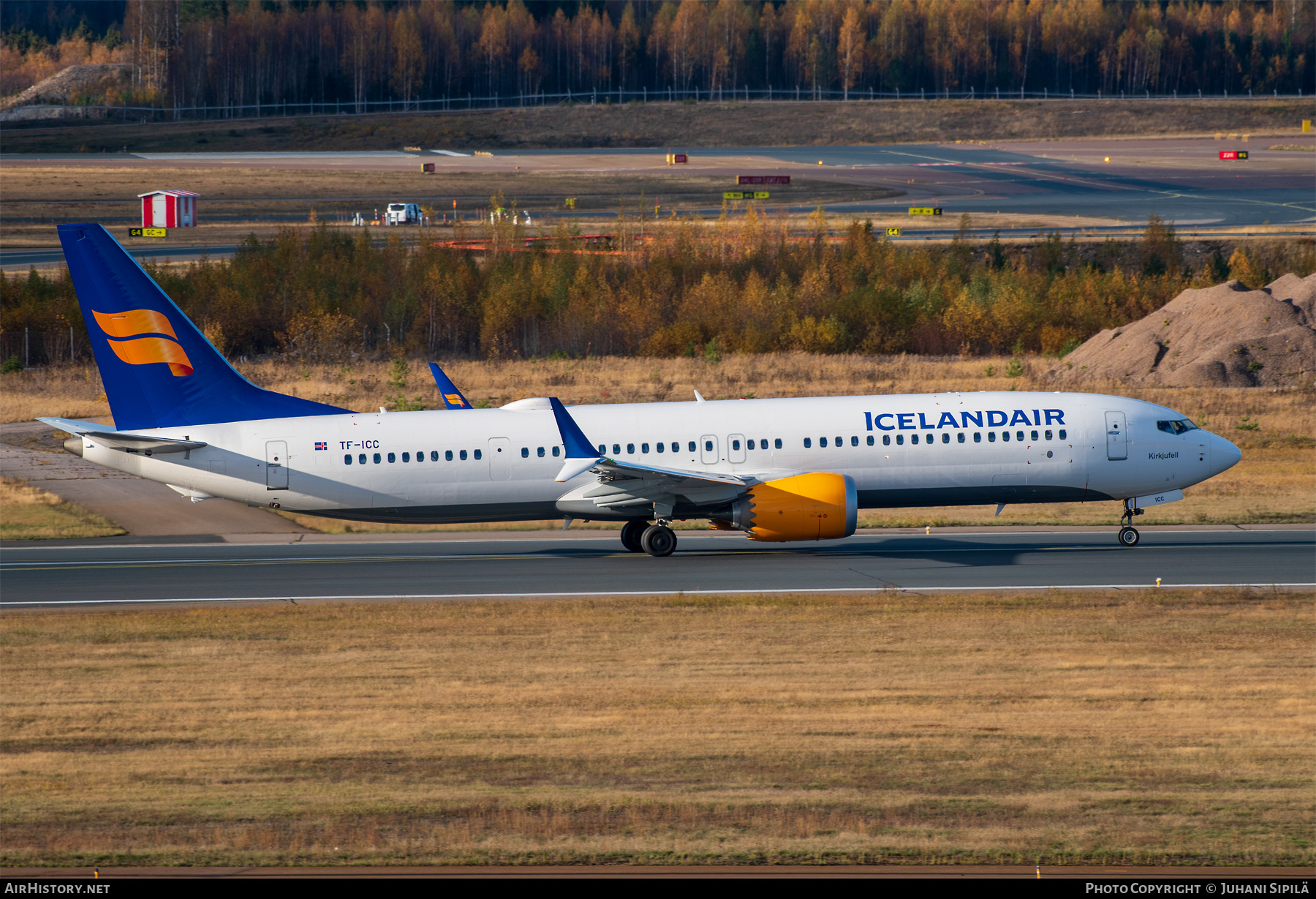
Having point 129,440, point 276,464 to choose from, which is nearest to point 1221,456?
point 276,464

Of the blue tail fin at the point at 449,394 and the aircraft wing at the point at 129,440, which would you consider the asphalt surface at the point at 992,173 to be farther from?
the aircraft wing at the point at 129,440

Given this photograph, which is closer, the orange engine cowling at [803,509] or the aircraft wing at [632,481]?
the aircraft wing at [632,481]

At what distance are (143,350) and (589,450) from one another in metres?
11.7

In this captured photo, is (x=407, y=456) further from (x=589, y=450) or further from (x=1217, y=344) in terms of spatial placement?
(x=1217, y=344)

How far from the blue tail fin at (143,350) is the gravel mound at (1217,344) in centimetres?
4827

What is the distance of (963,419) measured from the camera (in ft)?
120

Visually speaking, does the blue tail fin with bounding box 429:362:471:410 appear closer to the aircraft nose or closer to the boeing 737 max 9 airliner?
the boeing 737 max 9 airliner

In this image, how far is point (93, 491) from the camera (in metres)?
47.3

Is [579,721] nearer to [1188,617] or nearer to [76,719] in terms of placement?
[76,719]

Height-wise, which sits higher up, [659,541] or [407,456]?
[407,456]

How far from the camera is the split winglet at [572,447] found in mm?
33500

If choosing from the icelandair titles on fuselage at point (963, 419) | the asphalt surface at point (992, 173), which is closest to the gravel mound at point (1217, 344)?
the asphalt surface at point (992, 173)

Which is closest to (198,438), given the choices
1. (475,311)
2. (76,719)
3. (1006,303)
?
(76,719)

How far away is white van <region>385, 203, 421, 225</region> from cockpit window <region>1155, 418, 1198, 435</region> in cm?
8691
